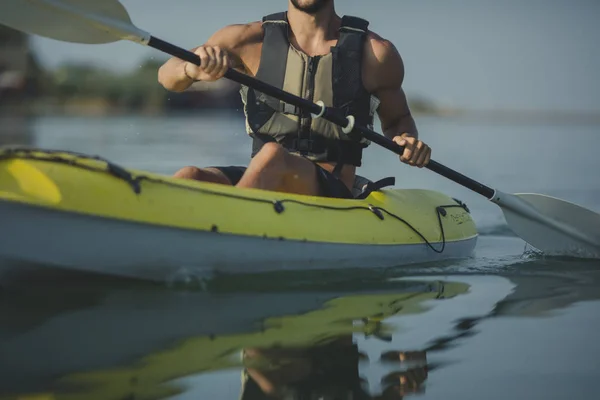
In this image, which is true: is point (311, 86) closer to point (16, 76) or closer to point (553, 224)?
point (553, 224)

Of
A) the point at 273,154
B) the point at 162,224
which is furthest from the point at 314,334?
the point at 273,154

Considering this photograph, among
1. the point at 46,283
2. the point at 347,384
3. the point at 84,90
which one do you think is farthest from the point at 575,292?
the point at 84,90

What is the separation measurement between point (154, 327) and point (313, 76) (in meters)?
1.92

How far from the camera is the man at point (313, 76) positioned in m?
5.02

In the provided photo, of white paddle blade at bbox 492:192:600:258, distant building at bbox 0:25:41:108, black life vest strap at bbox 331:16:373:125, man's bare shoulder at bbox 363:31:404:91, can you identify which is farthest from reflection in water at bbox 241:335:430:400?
distant building at bbox 0:25:41:108

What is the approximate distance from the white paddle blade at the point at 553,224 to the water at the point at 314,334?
17.2 inches

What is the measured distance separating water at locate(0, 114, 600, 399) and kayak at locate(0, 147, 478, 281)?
0.34 ft

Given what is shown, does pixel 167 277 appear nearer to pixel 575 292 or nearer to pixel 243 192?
pixel 243 192

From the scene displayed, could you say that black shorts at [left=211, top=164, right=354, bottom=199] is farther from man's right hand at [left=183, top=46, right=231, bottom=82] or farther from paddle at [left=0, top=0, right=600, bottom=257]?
man's right hand at [left=183, top=46, right=231, bottom=82]

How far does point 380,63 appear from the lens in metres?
5.10

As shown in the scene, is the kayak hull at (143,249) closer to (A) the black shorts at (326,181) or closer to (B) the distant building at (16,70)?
(A) the black shorts at (326,181)

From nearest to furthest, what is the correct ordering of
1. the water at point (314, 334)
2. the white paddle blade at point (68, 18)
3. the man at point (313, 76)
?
1. the water at point (314, 334)
2. the white paddle blade at point (68, 18)
3. the man at point (313, 76)

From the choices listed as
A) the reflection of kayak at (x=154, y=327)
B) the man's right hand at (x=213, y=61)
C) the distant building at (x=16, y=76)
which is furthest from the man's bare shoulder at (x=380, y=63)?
the distant building at (x=16, y=76)

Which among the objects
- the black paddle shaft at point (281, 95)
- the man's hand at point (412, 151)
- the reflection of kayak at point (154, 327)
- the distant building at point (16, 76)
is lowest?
the reflection of kayak at point (154, 327)
